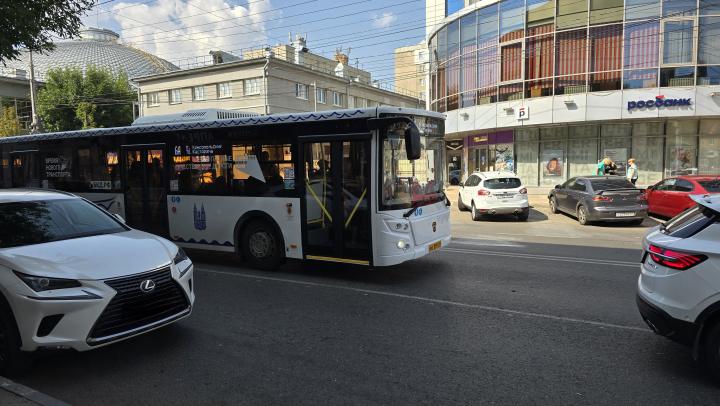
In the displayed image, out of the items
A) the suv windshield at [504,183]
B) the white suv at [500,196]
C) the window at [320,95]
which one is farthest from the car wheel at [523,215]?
the window at [320,95]

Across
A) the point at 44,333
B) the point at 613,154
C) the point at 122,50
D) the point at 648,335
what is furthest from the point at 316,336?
the point at 122,50

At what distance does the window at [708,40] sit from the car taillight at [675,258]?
70.2 feet

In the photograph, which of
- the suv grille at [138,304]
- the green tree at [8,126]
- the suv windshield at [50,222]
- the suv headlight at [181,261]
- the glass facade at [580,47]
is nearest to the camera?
the suv grille at [138,304]

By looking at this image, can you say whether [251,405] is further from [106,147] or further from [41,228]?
[106,147]

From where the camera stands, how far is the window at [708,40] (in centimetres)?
2025

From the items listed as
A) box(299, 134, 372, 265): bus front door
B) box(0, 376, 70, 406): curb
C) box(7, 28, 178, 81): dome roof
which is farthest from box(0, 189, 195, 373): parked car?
box(7, 28, 178, 81): dome roof

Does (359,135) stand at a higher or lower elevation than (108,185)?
higher

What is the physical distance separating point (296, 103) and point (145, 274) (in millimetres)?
41664

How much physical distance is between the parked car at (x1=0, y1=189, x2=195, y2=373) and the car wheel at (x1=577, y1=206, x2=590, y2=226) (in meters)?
13.3

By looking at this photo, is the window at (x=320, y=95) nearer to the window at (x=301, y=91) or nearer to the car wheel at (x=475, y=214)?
the window at (x=301, y=91)

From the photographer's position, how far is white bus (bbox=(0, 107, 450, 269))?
7.21 m

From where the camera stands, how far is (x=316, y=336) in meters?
5.11

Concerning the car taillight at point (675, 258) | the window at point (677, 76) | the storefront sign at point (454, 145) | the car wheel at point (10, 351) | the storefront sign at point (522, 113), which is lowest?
the car wheel at point (10, 351)

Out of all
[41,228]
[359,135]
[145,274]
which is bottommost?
[145,274]
